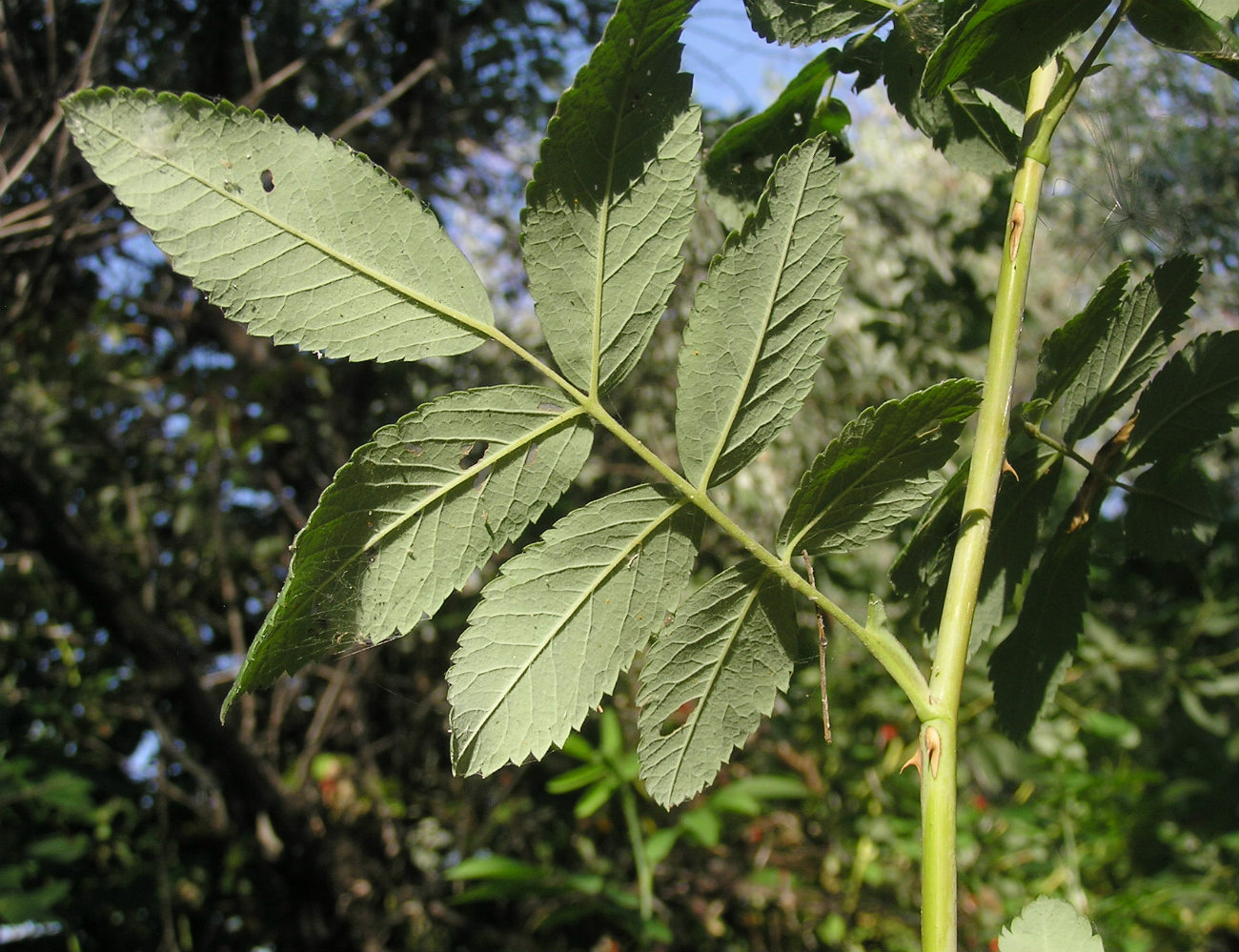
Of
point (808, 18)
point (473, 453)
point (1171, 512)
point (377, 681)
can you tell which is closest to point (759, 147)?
point (808, 18)

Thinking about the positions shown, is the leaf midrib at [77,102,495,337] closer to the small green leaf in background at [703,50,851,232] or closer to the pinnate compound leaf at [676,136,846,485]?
the pinnate compound leaf at [676,136,846,485]

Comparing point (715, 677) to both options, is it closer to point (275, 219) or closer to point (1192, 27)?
point (275, 219)

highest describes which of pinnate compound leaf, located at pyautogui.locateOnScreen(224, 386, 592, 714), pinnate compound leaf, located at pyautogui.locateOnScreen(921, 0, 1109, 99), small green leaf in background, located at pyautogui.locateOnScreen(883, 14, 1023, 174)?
small green leaf in background, located at pyautogui.locateOnScreen(883, 14, 1023, 174)

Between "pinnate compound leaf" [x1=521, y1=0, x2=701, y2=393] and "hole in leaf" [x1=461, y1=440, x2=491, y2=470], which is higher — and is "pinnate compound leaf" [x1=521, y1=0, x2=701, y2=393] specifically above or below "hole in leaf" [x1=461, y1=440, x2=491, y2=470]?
above

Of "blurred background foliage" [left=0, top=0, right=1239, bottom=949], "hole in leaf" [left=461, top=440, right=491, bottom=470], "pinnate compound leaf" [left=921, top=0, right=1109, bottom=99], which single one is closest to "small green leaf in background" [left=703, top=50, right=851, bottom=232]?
"pinnate compound leaf" [left=921, top=0, right=1109, bottom=99]

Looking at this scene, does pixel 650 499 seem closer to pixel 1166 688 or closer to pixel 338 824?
pixel 338 824

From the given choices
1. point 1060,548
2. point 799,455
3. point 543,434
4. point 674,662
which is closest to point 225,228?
point 543,434
